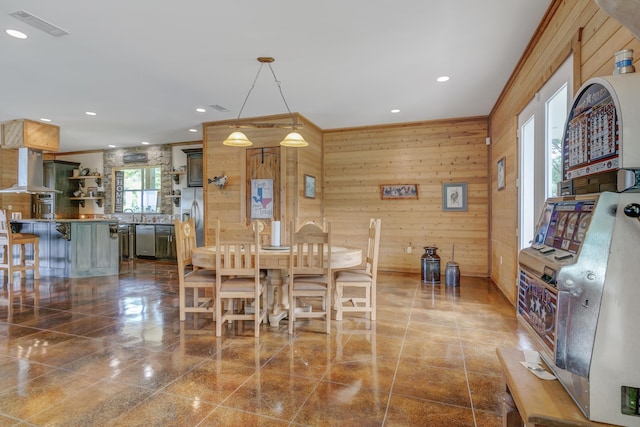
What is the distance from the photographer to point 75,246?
5.80 metres

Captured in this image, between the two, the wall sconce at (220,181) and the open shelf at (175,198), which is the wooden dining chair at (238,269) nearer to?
the wall sconce at (220,181)

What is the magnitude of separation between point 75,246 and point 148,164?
10.7 feet

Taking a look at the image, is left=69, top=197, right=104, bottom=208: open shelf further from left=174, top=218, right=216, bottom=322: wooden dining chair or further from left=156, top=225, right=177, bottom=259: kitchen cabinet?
left=174, top=218, right=216, bottom=322: wooden dining chair

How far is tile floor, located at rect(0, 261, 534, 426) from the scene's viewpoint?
6.35 feet

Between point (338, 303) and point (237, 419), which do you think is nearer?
point (237, 419)

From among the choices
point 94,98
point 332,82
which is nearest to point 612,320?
point 332,82

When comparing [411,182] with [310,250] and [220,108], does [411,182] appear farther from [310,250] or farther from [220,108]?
[310,250]

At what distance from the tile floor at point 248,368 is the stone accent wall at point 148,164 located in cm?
453

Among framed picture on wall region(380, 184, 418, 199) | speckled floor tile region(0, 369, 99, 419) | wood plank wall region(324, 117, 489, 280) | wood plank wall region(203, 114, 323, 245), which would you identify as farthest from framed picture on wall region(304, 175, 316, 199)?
speckled floor tile region(0, 369, 99, 419)

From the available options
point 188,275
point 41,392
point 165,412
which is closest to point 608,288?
point 165,412

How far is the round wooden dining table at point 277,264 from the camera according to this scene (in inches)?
128

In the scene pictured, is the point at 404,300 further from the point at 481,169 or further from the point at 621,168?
the point at 621,168

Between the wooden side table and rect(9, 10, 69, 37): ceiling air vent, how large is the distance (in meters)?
4.10

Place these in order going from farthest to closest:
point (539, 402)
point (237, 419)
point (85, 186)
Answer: point (85, 186), point (237, 419), point (539, 402)
